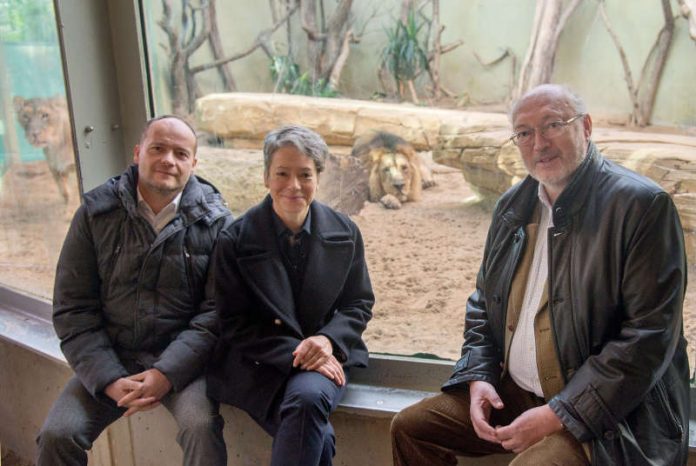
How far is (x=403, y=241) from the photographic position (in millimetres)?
3561

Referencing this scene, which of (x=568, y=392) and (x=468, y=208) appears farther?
(x=468, y=208)

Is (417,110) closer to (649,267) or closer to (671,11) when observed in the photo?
(671,11)

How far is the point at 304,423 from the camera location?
64.4 inches

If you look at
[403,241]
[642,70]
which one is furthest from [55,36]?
[642,70]

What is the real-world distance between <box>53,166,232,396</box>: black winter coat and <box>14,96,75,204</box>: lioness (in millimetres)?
658

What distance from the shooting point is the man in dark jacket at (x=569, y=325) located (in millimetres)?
1389

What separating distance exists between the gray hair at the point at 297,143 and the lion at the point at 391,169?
4.87ft

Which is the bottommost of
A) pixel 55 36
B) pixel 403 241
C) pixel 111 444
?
pixel 111 444

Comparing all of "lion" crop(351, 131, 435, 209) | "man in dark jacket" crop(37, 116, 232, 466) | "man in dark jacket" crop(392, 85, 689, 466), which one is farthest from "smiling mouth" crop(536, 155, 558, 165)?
"lion" crop(351, 131, 435, 209)

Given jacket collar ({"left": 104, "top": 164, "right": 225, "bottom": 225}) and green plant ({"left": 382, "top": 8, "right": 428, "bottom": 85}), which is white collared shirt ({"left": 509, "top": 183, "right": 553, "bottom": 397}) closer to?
jacket collar ({"left": 104, "top": 164, "right": 225, "bottom": 225})

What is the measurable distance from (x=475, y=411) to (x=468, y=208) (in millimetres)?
1715

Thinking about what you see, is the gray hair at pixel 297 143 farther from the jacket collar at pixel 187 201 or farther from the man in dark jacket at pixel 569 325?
the man in dark jacket at pixel 569 325

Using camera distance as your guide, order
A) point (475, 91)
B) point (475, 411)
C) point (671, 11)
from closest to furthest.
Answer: point (475, 411), point (671, 11), point (475, 91)

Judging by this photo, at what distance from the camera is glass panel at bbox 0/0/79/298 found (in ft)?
8.47
